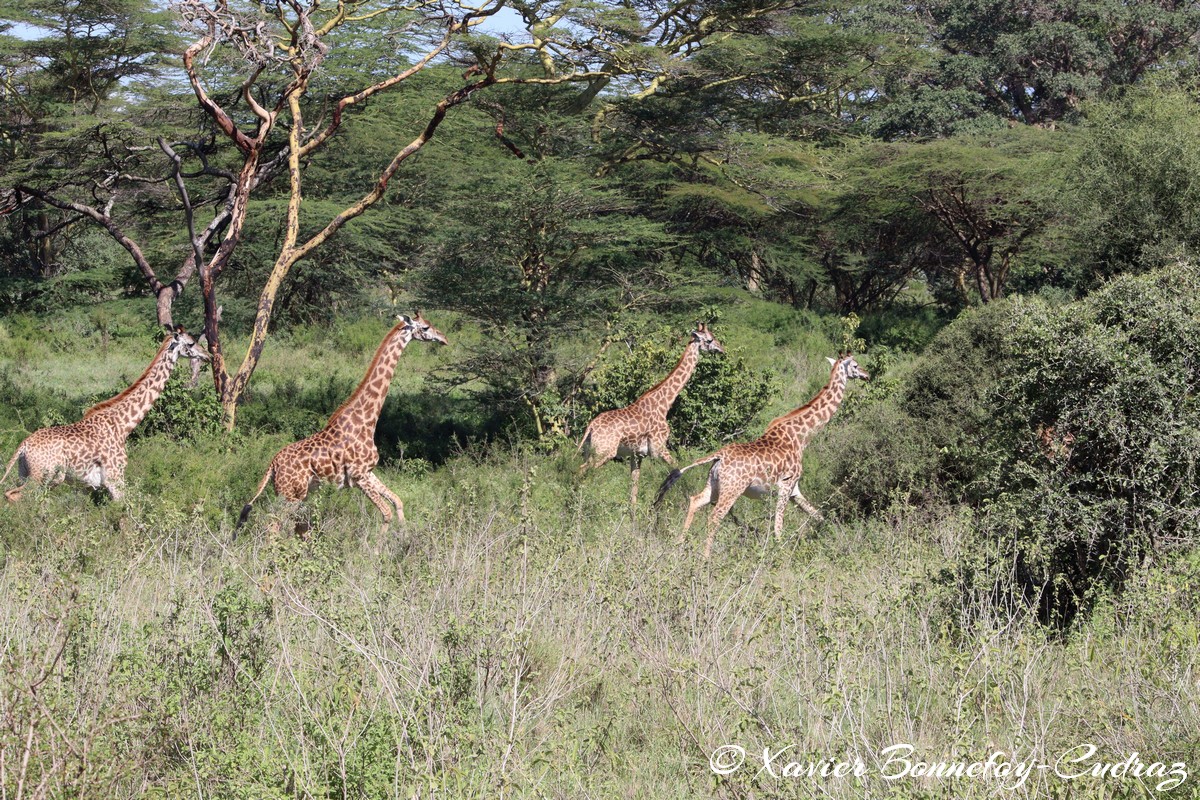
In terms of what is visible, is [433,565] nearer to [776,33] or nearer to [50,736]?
[50,736]

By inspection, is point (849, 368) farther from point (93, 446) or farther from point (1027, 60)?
point (1027, 60)

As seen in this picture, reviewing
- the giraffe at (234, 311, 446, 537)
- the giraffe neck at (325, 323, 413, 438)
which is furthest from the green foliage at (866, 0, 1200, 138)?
the giraffe at (234, 311, 446, 537)

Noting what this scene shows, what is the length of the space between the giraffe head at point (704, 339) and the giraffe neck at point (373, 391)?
2.84 m

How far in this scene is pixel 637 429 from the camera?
1072cm

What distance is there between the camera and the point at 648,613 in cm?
568

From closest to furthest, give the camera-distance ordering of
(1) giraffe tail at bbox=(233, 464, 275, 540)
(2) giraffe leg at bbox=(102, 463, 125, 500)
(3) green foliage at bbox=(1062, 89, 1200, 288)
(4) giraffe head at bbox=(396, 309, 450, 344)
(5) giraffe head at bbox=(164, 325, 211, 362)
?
(1) giraffe tail at bbox=(233, 464, 275, 540) < (2) giraffe leg at bbox=(102, 463, 125, 500) < (4) giraffe head at bbox=(396, 309, 450, 344) < (5) giraffe head at bbox=(164, 325, 211, 362) < (3) green foliage at bbox=(1062, 89, 1200, 288)

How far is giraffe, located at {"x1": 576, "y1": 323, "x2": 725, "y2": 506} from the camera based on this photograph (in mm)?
10539

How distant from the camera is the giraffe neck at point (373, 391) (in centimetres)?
901

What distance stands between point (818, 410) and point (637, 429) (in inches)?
60.0

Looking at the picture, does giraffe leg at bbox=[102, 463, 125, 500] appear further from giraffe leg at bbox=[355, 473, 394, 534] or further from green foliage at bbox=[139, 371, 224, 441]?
green foliage at bbox=[139, 371, 224, 441]

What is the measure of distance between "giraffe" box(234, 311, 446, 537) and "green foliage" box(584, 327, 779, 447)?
3.32 meters

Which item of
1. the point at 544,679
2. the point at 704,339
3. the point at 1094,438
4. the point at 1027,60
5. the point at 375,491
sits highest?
the point at 1094,438

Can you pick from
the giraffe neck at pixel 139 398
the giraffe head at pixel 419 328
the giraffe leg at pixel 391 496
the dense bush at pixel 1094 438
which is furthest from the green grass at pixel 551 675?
the giraffe head at pixel 419 328

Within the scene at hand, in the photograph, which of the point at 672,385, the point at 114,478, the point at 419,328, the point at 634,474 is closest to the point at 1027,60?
the point at 672,385
